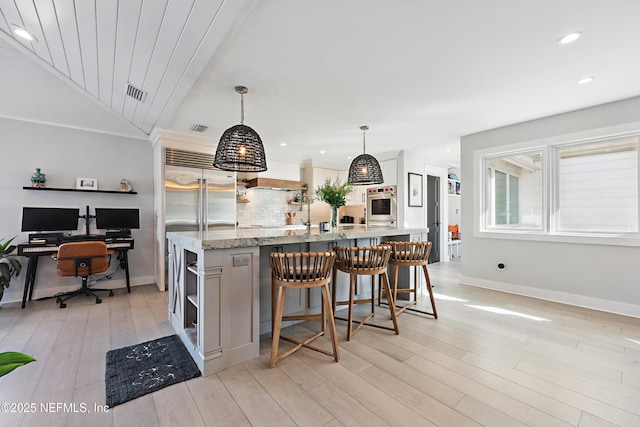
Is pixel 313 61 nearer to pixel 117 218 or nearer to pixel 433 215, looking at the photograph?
pixel 117 218

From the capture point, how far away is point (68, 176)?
414 cm

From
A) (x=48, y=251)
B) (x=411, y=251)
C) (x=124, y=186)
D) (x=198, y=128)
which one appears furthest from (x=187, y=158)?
(x=411, y=251)

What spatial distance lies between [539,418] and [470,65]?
2.71 m

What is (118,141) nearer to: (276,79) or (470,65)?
(276,79)

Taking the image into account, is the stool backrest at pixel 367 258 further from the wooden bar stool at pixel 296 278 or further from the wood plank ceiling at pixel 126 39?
the wood plank ceiling at pixel 126 39

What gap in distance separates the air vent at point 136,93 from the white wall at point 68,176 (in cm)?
152

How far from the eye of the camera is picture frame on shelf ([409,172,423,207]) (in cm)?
602

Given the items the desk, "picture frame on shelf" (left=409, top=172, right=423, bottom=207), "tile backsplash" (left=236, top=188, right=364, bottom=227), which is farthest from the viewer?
"tile backsplash" (left=236, top=188, right=364, bottom=227)

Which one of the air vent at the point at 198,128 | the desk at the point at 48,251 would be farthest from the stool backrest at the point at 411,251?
the desk at the point at 48,251

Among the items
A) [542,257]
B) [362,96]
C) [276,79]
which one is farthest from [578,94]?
[276,79]

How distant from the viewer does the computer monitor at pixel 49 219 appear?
3719 mm

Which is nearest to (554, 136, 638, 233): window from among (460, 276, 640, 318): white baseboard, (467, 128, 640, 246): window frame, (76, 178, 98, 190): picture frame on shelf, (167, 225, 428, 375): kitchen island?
(467, 128, 640, 246): window frame

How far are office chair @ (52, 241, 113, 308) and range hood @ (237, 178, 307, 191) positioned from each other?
2760 millimetres

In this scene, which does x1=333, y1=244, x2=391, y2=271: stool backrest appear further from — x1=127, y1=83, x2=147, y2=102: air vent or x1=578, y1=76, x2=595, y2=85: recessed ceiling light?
x1=127, y1=83, x2=147, y2=102: air vent
